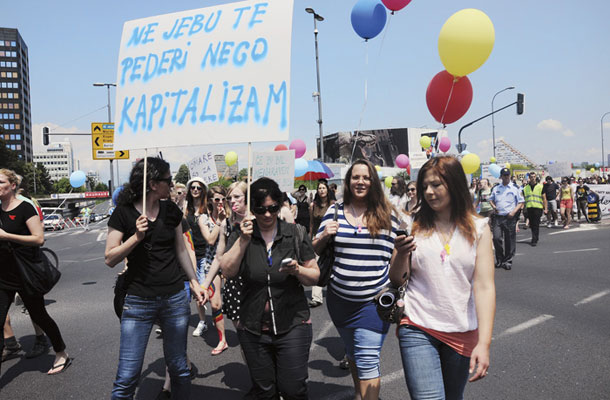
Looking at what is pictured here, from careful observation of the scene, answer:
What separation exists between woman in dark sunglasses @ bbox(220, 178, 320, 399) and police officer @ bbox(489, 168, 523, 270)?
277 inches

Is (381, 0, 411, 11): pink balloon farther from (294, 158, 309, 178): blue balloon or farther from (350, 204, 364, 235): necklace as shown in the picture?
(294, 158, 309, 178): blue balloon

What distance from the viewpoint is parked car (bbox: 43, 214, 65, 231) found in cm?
3144

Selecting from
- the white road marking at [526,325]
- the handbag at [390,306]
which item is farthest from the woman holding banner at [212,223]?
the white road marking at [526,325]

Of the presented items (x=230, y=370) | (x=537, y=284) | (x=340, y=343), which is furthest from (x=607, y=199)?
(x=230, y=370)

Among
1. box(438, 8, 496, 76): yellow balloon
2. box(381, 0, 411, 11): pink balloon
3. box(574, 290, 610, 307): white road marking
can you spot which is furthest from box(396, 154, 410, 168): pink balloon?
box(438, 8, 496, 76): yellow balloon

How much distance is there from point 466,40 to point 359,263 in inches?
137

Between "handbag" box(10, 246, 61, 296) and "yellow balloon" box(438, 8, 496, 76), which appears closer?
"handbag" box(10, 246, 61, 296)

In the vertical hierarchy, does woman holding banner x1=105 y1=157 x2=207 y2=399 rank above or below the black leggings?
above

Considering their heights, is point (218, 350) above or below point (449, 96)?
below

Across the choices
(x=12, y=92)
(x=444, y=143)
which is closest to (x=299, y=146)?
(x=444, y=143)

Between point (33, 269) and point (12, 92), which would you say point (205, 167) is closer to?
point (33, 269)

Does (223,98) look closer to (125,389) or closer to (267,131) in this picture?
(267,131)

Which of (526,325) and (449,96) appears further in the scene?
(449,96)

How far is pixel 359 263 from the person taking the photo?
9.86ft
